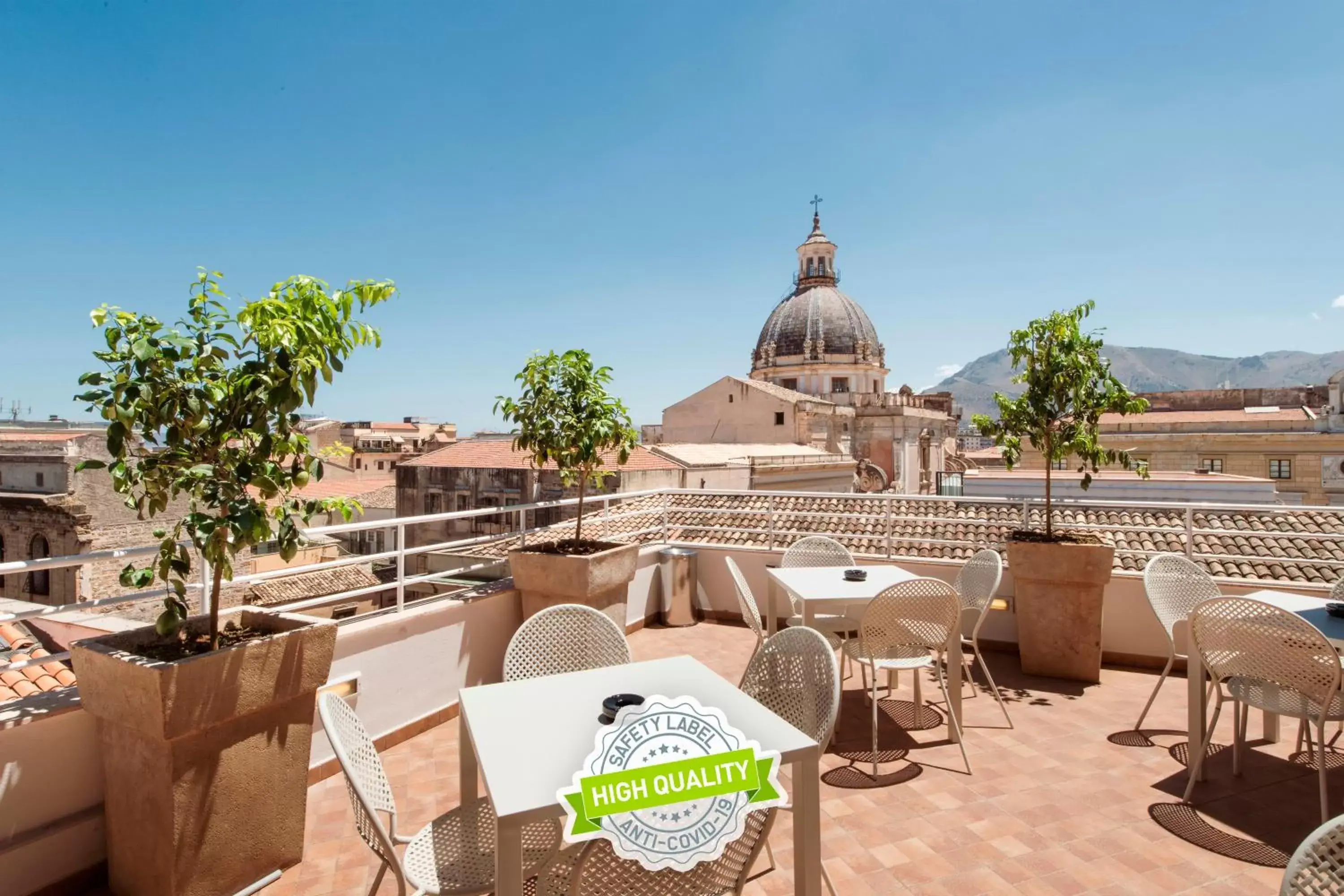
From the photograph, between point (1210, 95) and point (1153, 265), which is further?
point (1153, 265)

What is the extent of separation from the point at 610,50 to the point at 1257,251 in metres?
12.0

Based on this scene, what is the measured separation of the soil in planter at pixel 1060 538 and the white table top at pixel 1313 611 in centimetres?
97

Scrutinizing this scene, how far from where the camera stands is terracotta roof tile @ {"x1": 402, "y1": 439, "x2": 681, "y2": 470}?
1970 cm

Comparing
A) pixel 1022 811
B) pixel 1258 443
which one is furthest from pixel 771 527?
pixel 1258 443

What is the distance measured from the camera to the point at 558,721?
74.9 inches

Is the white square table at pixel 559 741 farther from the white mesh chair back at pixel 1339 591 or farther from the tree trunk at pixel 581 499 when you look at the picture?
the white mesh chair back at pixel 1339 591

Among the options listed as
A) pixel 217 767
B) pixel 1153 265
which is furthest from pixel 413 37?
pixel 1153 265

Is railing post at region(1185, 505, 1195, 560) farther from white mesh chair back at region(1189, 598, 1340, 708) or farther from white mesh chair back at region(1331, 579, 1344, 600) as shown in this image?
white mesh chair back at region(1189, 598, 1340, 708)

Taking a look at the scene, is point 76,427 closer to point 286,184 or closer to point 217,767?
point 286,184

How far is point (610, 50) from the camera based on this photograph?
7.80 m

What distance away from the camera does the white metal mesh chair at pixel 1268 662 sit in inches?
104

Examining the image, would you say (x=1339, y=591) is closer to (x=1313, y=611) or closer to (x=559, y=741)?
(x=1313, y=611)

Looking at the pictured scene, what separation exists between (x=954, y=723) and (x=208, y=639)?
11.7ft

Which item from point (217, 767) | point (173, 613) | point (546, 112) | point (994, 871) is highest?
point (546, 112)
